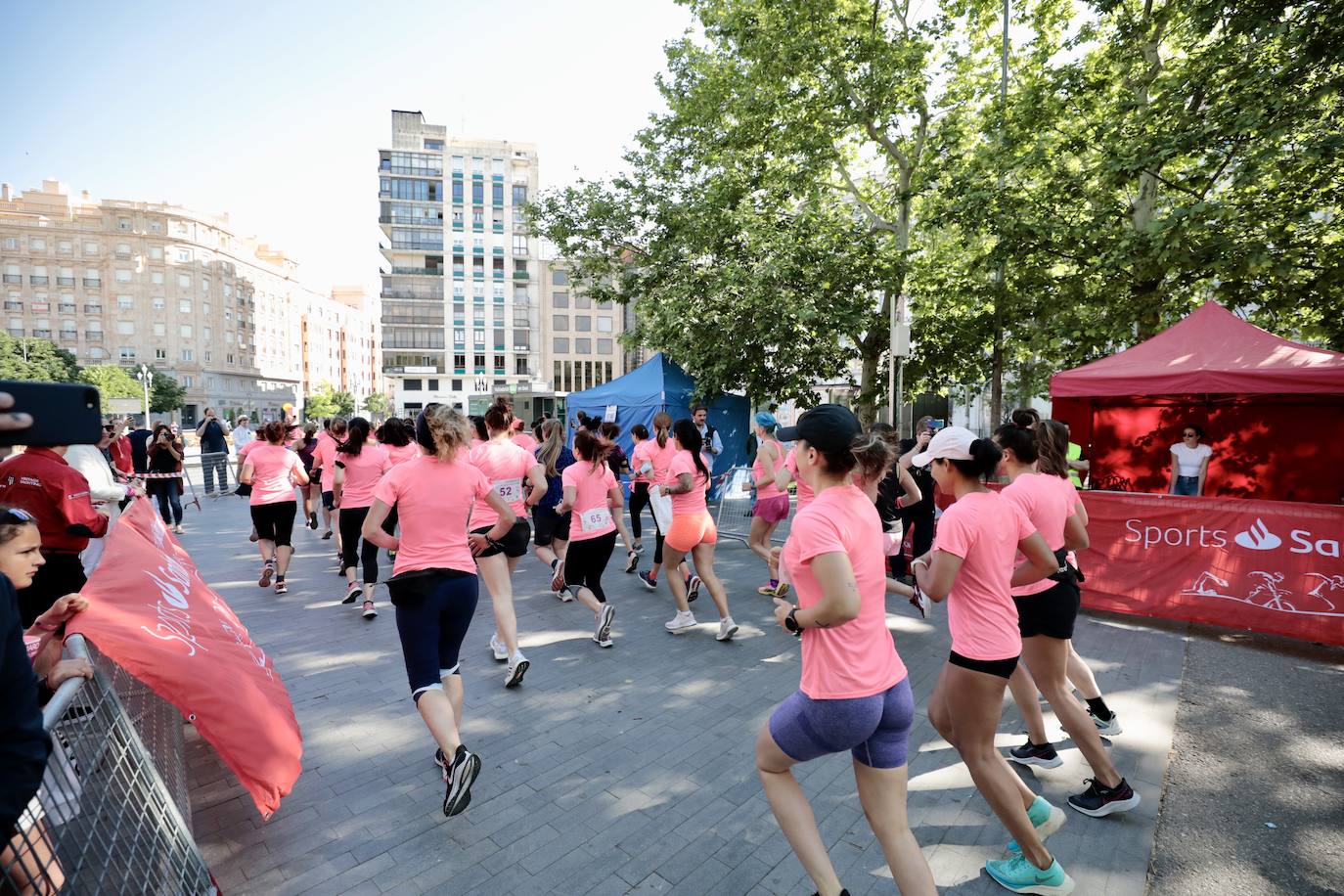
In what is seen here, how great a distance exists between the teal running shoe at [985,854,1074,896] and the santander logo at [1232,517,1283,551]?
4.97m

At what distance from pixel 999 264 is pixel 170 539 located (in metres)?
12.2

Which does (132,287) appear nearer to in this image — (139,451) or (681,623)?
(139,451)

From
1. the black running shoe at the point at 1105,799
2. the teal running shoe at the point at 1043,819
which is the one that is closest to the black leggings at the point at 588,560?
the teal running shoe at the point at 1043,819

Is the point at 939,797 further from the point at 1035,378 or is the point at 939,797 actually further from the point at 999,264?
the point at 1035,378

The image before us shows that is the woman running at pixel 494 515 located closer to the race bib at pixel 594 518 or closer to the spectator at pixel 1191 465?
the race bib at pixel 594 518

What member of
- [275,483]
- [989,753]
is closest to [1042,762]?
[989,753]

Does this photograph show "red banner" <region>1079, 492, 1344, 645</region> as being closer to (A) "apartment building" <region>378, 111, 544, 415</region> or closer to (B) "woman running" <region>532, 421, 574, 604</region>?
(B) "woman running" <region>532, 421, 574, 604</region>

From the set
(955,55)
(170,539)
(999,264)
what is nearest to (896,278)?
(999,264)

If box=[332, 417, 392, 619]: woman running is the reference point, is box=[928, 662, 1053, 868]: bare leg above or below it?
below

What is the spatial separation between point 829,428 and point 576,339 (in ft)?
214

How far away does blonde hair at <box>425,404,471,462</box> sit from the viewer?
356 cm

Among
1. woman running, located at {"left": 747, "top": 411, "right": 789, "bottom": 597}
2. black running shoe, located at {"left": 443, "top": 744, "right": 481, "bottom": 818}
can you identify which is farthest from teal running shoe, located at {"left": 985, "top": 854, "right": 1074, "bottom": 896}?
woman running, located at {"left": 747, "top": 411, "right": 789, "bottom": 597}

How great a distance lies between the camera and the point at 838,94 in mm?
13961

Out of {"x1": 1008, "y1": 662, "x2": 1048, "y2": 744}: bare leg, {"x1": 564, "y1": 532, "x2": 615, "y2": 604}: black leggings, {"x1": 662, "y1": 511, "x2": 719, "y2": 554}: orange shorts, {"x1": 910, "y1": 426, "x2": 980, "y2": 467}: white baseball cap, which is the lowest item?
{"x1": 1008, "y1": 662, "x2": 1048, "y2": 744}: bare leg
